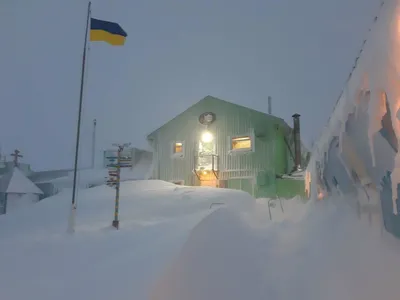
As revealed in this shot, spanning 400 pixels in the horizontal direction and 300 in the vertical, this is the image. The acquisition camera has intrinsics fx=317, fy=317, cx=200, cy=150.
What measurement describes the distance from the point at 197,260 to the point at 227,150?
44.1 ft

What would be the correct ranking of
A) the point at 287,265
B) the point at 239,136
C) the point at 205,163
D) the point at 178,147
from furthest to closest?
the point at 178,147 < the point at 205,163 < the point at 239,136 < the point at 287,265

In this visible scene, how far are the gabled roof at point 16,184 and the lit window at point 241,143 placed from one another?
1651cm

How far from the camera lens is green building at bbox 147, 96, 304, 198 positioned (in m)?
17.6

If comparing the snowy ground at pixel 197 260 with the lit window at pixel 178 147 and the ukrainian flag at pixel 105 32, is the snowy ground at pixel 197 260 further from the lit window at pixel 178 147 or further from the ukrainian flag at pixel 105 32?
Result: the lit window at pixel 178 147

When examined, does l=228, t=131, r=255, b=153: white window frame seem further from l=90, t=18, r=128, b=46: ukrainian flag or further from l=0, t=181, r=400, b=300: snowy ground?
l=90, t=18, r=128, b=46: ukrainian flag

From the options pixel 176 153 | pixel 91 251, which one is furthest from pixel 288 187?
pixel 91 251

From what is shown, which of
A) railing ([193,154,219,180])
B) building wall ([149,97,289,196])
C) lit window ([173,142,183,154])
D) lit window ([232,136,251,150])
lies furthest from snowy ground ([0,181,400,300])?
lit window ([173,142,183,154])

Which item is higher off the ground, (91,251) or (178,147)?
(178,147)

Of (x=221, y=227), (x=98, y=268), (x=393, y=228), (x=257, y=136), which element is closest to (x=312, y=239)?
(x=221, y=227)

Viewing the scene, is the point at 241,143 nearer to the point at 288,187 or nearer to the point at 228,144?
the point at 228,144

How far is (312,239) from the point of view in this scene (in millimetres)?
6215

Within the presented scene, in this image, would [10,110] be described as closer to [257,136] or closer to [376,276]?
[257,136]

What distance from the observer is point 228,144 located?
18.6 metres

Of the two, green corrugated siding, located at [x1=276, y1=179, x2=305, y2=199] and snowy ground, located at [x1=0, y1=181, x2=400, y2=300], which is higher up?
green corrugated siding, located at [x1=276, y1=179, x2=305, y2=199]
